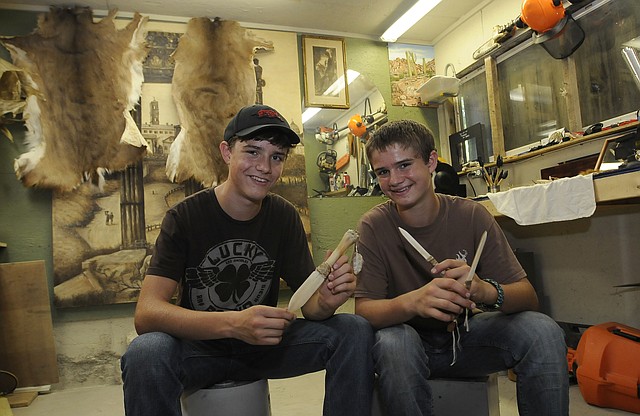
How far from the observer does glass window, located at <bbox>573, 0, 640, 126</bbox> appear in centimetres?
266

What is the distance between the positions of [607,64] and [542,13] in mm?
508

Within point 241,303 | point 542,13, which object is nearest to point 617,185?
point 542,13

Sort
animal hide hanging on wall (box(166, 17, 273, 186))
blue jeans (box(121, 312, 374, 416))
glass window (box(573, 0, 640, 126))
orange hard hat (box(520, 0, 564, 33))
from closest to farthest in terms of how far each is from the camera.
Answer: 1. blue jeans (box(121, 312, 374, 416))
2. glass window (box(573, 0, 640, 126))
3. orange hard hat (box(520, 0, 564, 33))
4. animal hide hanging on wall (box(166, 17, 273, 186))

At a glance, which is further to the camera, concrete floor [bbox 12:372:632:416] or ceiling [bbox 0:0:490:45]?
ceiling [bbox 0:0:490:45]

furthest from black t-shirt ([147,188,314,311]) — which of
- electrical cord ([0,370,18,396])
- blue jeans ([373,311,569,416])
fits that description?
electrical cord ([0,370,18,396])

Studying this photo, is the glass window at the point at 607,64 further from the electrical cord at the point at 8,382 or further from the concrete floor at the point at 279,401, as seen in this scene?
the electrical cord at the point at 8,382

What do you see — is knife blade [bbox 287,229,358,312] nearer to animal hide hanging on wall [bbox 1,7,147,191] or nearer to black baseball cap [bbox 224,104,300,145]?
black baseball cap [bbox 224,104,300,145]

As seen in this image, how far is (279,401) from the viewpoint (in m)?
2.47

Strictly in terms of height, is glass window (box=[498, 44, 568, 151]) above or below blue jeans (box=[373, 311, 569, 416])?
above

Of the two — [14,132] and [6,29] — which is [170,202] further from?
[6,29]

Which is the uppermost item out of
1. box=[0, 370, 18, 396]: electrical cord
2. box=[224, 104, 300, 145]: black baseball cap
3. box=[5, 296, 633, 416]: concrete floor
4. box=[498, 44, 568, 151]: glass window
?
box=[498, 44, 568, 151]: glass window

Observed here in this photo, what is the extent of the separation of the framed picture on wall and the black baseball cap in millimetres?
2420

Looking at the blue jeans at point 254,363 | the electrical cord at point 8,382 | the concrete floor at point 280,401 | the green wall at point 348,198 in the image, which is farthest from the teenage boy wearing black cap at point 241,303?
the green wall at point 348,198

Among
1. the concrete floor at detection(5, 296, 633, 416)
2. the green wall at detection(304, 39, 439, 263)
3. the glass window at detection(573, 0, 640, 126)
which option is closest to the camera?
the concrete floor at detection(5, 296, 633, 416)
